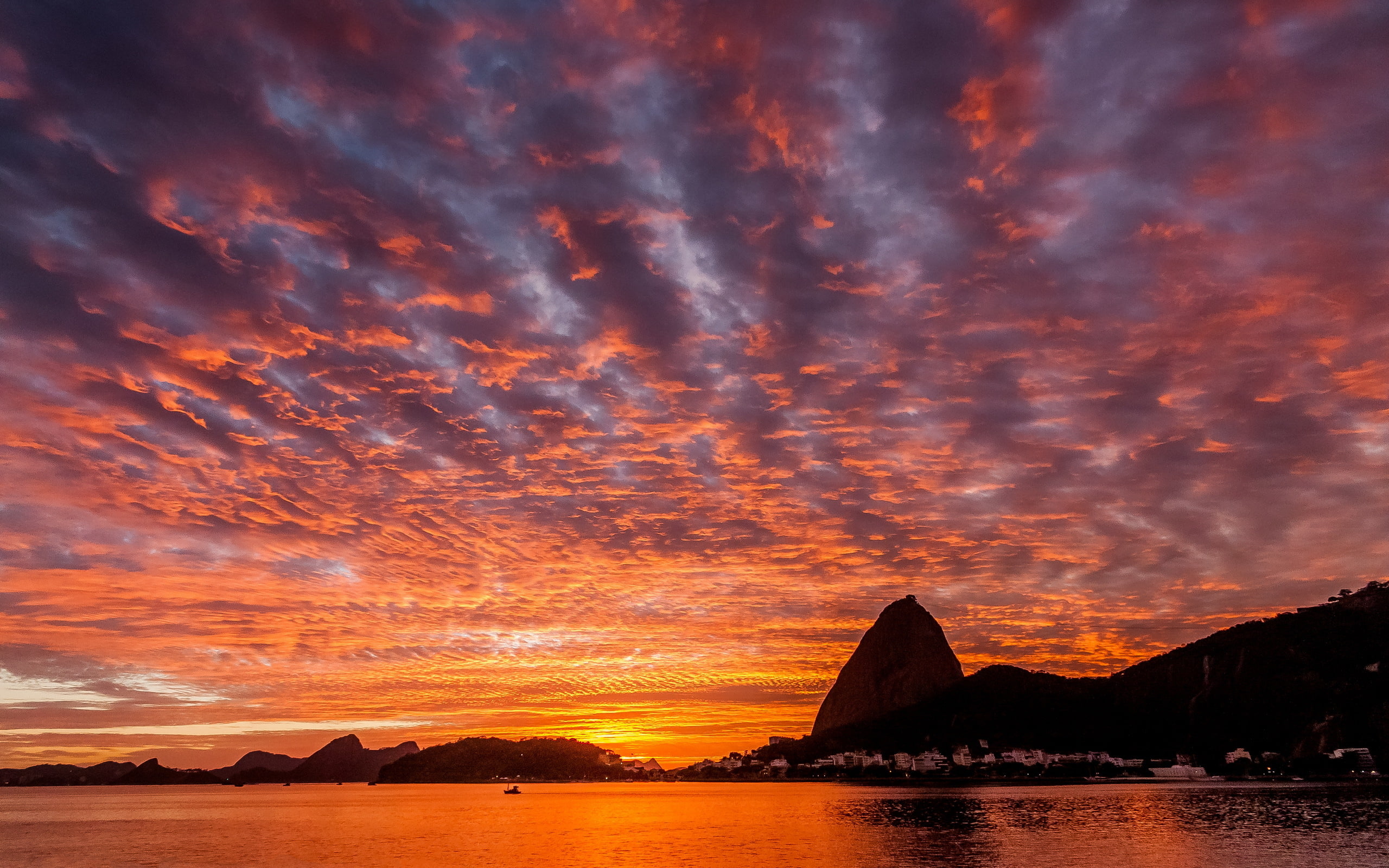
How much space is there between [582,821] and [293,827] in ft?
148

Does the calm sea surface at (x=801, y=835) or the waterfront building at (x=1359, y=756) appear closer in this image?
the calm sea surface at (x=801, y=835)

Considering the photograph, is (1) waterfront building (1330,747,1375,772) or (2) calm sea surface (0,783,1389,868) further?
(1) waterfront building (1330,747,1375,772)

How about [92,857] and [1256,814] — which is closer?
[92,857]

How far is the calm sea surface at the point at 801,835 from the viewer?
233ft

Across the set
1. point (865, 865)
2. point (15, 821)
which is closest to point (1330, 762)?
point (865, 865)

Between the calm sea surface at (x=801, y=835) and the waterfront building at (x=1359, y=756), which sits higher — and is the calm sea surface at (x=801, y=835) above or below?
below

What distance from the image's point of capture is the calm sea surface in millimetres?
71000

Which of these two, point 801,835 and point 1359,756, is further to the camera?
point 1359,756

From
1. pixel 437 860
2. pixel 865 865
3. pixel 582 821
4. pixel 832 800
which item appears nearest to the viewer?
pixel 865 865

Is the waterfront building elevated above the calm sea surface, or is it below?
above

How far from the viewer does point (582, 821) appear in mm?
135125

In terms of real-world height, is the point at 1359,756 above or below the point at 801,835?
above

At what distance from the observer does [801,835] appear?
320 feet

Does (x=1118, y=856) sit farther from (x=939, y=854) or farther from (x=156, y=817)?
(x=156, y=817)
